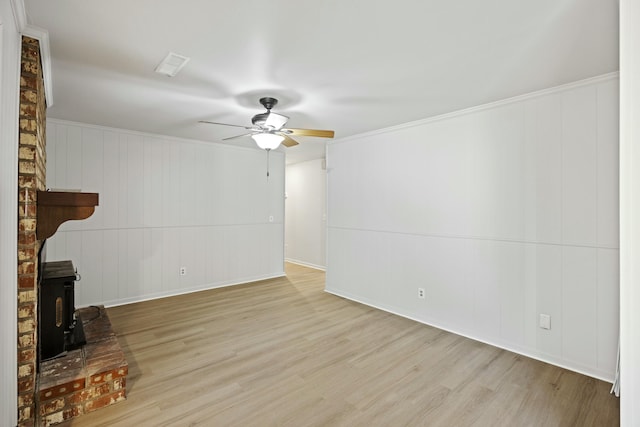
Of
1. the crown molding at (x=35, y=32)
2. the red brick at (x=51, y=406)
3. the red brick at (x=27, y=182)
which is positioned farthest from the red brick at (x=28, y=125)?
the red brick at (x=51, y=406)

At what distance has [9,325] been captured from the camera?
178 cm

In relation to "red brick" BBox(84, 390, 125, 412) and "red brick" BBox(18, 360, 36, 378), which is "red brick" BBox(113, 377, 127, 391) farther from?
"red brick" BBox(18, 360, 36, 378)

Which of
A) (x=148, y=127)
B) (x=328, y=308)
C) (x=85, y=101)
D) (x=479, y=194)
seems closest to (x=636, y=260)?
(x=479, y=194)

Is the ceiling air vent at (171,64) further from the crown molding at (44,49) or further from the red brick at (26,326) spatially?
the red brick at (26,326)

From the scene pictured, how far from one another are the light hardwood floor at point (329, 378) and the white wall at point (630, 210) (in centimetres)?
116

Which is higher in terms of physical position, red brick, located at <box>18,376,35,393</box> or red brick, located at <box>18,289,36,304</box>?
red brick, located at <box>18,289,36,304</box>

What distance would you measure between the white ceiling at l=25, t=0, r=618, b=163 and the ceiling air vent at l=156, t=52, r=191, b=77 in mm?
40

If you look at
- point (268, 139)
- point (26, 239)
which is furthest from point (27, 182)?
point (268, 139)

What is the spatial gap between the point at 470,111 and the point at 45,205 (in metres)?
3.74

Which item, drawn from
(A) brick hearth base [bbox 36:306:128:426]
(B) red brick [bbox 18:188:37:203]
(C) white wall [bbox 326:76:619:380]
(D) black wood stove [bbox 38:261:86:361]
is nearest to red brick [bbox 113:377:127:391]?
(A) brick hearth base [bbox 36:306:128:426]

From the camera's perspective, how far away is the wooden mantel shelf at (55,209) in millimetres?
2074

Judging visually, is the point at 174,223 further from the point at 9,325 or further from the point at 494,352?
the point at 494,352

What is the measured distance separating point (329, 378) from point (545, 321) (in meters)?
1.99

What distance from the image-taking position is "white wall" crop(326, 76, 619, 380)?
2623mm
